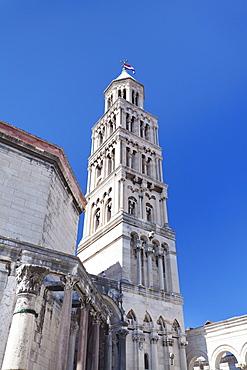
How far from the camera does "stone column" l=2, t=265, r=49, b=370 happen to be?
9398 millimetres

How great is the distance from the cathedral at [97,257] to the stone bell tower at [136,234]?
0.10 metres

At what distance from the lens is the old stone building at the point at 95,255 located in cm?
1120

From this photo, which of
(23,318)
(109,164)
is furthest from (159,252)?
(23,318)

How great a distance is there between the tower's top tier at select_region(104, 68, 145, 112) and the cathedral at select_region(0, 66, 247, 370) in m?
0.15

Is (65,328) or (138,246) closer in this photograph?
(65,328)

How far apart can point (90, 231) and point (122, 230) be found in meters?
6.94

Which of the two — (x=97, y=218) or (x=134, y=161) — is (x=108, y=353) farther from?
(x=134, y=161)

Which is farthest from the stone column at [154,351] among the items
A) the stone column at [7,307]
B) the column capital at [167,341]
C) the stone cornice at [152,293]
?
the stone column at [7,307]

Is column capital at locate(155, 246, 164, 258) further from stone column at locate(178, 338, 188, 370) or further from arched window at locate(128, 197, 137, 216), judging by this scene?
stone column at locate(178, 338, 188, 370)

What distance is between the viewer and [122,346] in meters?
21.8

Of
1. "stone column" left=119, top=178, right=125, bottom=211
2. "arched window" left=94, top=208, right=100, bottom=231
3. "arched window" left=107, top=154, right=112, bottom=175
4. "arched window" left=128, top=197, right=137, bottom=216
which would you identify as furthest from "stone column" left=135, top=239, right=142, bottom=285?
"arched window" left=107, top=154, right=112, bottom=175

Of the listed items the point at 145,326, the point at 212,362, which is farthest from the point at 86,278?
the point at 212,362

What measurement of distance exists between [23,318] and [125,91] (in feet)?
124

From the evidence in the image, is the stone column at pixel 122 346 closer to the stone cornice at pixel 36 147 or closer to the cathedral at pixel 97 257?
the cathedral at pixel 97 257
